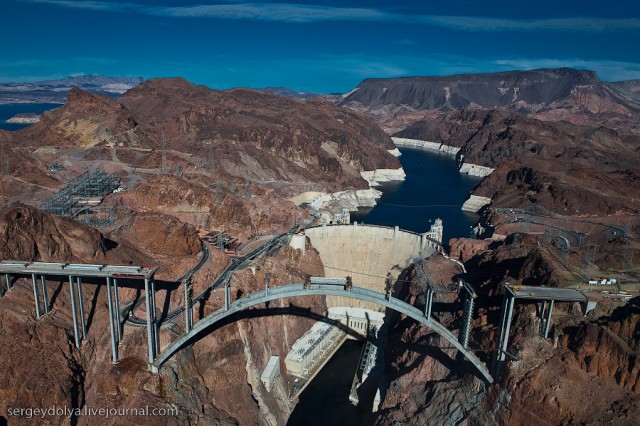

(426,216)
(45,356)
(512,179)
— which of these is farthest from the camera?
(512,179)

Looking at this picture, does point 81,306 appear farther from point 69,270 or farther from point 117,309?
point 69,270

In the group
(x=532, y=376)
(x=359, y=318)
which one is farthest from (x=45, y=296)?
(x=359, y=318)

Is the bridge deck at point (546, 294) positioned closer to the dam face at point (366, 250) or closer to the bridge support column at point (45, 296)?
the bridge support column at point (45, 296)

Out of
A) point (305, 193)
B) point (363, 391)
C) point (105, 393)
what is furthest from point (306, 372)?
point (305, 193)

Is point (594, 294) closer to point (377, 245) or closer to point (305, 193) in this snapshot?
point (377, 245)

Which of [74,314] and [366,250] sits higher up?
[74,314]

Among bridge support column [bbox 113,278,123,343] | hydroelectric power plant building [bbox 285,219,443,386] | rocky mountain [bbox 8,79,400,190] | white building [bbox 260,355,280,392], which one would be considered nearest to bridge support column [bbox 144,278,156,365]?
bridge support column [bbox 113,278,123,343]
